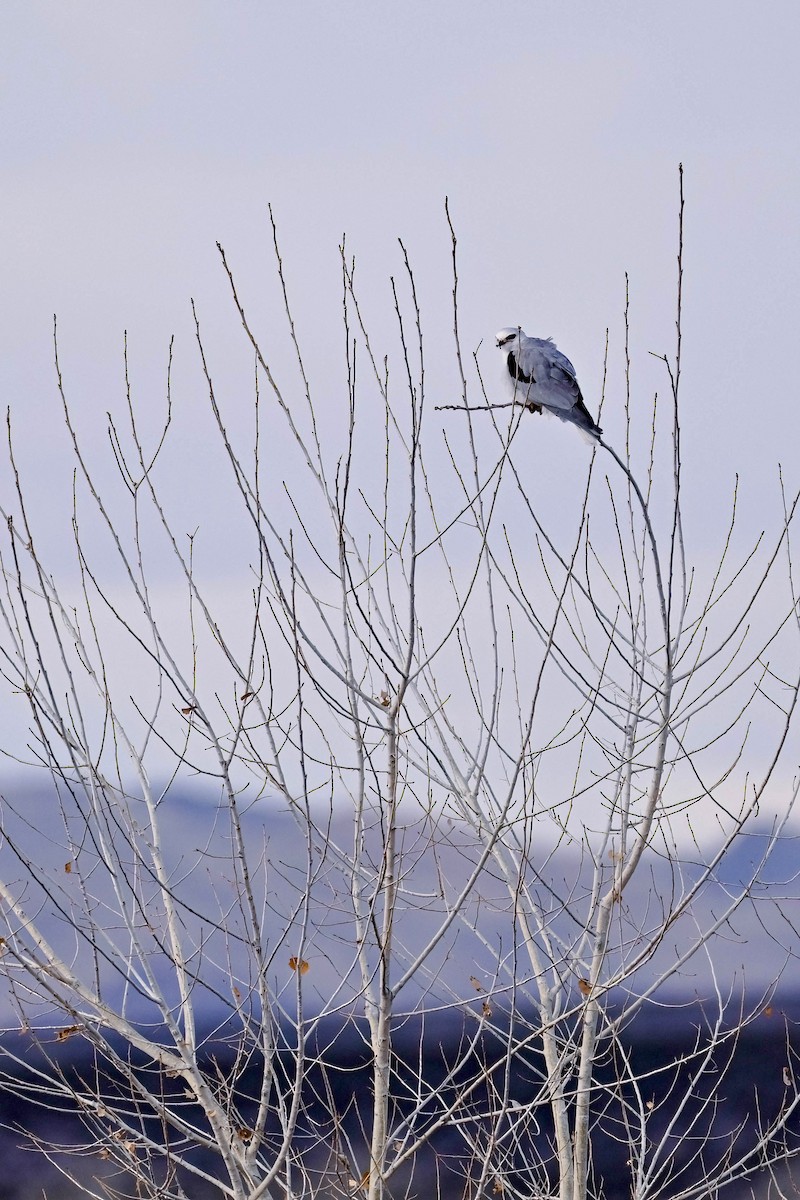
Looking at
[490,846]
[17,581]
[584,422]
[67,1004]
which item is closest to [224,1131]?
[67,1004]

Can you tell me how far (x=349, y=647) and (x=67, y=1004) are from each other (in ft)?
4.42

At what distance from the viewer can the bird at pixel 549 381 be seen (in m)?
5.39

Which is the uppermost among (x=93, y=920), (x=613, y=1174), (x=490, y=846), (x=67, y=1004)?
(x=490, y=846)

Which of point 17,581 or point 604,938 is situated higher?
point 17,581

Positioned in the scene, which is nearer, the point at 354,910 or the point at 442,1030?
the point at 354,910

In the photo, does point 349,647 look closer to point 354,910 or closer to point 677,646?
point 354,910

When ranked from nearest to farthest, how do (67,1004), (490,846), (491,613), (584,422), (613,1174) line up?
(490,846), (67,1004), (491,613), (584,422), (613,1174)

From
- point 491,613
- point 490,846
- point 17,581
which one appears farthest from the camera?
point 491,613

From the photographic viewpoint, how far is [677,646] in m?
4.30

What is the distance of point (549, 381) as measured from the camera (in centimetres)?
547

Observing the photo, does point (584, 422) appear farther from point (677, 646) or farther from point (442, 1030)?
point (442, 1030)

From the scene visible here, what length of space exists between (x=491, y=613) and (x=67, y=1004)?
189 centimetres

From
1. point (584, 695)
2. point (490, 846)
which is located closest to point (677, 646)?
point (584, 695)

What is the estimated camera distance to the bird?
5.39 metres
